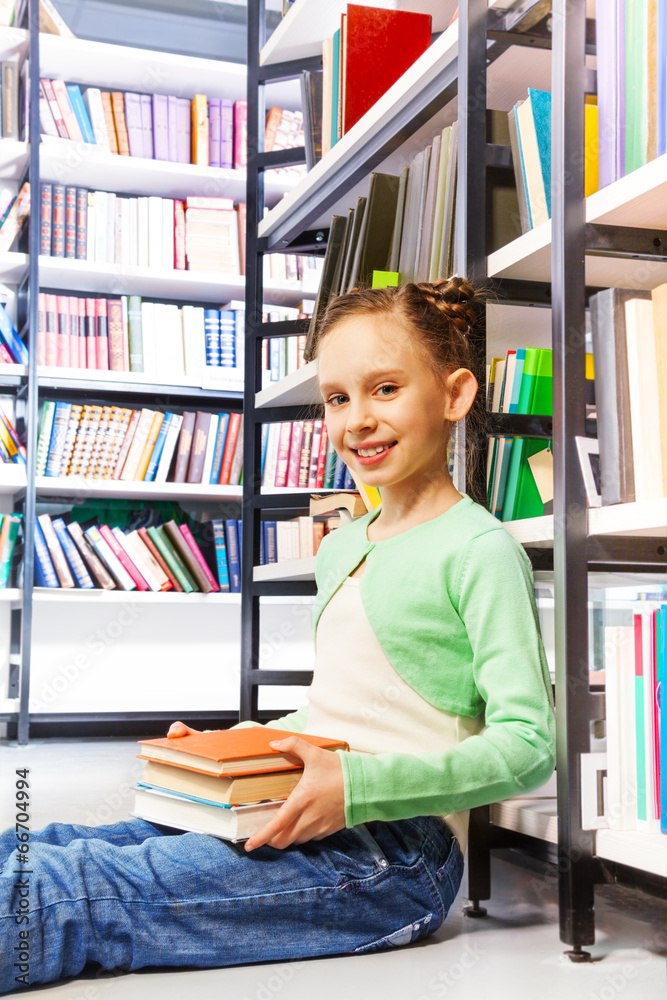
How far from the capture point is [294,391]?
2188 mm

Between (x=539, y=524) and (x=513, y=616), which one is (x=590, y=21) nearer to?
(x=539, y=524)

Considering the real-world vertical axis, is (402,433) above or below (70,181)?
below

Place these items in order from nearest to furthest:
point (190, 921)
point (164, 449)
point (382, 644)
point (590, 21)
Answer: point (190, 921) → point (382, 644) → point (590, 21) → point (164, 449)

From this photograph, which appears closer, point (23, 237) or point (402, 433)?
point (402, 433)

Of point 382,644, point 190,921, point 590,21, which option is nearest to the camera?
point 190,921

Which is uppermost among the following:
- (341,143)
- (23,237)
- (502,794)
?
(23,237)

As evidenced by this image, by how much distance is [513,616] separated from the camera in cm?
90

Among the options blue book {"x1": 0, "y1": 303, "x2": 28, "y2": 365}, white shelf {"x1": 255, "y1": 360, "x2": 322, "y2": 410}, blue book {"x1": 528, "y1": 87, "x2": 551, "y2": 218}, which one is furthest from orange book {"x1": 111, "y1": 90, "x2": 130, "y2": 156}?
blue book {"x1": 528, "y1": 87, "x2": 551, "y2": 218}

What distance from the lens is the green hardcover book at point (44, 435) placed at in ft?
9.20

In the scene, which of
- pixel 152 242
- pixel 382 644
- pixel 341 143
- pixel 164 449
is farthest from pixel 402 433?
pixel 152 242

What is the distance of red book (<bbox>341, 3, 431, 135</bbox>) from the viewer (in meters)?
1.87

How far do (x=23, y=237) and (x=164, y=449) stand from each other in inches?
32.3

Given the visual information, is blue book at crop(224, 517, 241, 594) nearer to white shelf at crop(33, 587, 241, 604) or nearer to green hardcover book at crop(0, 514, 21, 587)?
white shelf at crop(33, 587, 241, 604)

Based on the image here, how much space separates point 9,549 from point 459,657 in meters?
2.15
